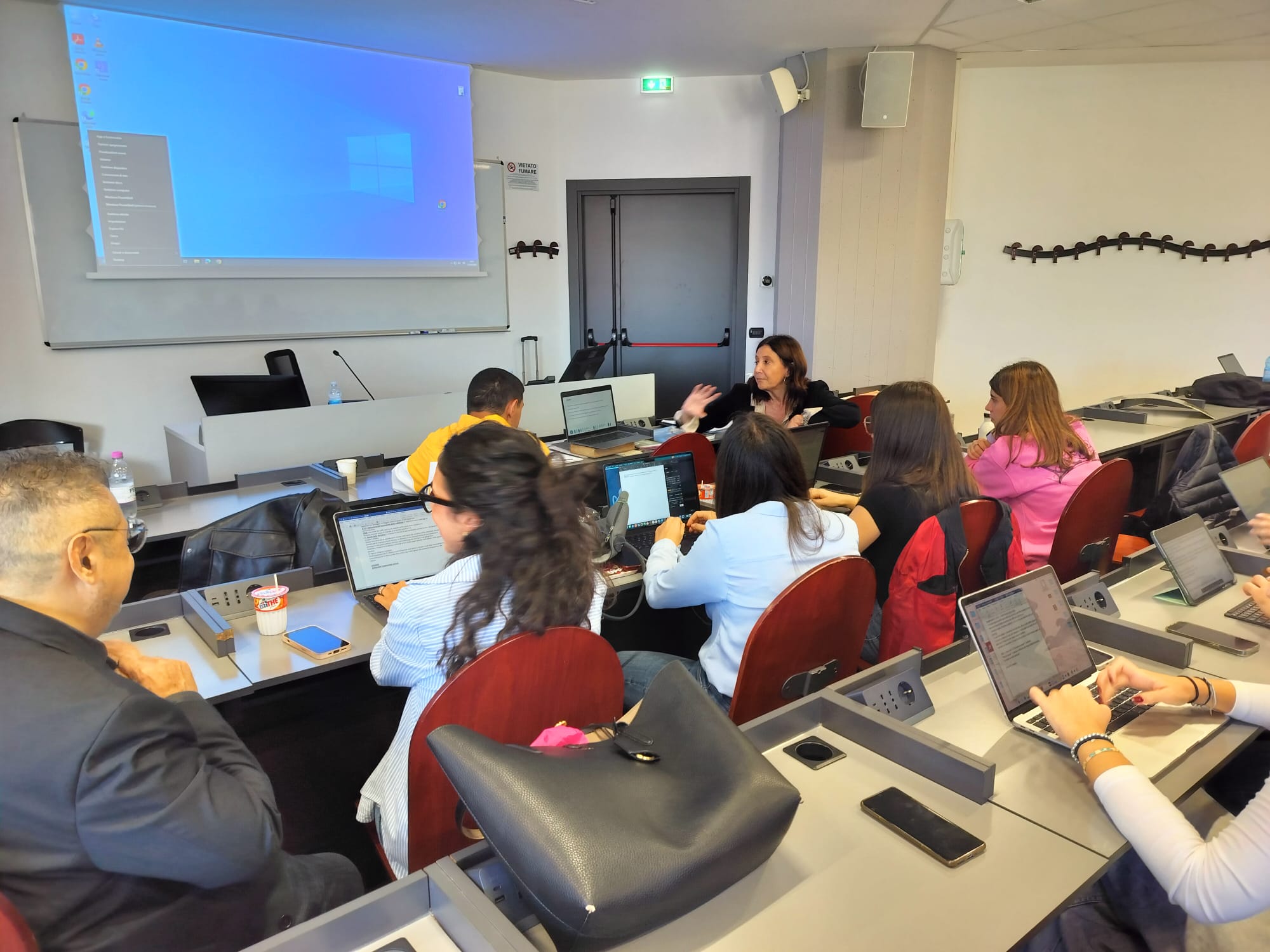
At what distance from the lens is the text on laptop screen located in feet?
4.45

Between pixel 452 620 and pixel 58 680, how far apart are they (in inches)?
26.0

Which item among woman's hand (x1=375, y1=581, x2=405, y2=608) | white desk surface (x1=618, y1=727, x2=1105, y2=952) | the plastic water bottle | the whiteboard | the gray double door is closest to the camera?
white desk surface (x1=618, y1=727, x2=1105, y2=952)

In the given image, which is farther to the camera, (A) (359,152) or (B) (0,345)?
(A) (359,152)

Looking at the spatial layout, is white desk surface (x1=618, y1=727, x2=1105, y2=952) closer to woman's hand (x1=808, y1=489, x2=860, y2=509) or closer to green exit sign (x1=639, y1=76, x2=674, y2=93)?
woman's hand (x1=808, y1=489, x2=860, y2=509)

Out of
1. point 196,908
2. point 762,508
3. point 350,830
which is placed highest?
point 762,508

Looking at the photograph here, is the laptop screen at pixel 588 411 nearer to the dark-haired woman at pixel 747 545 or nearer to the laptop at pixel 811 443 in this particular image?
the laptop at pixel 811 443

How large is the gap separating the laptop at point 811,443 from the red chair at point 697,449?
0.39 m

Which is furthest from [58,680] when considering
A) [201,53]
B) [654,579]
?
[201,53]

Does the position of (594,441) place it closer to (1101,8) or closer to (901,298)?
(901,298)

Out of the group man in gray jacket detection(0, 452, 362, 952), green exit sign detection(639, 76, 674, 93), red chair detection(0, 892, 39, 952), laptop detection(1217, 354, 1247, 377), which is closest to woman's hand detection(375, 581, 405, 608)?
man in gray jacket detection(0, 452, 362, 952)

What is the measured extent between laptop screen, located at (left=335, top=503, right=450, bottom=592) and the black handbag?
123 cm

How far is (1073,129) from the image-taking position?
581 cm

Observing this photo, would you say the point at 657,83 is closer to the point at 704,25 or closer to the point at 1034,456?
the point at 704,25

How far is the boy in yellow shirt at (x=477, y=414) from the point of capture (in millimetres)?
2947
